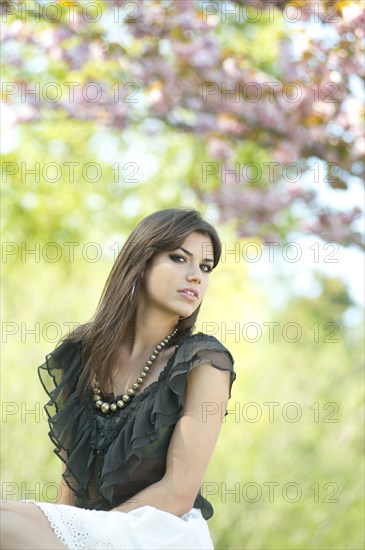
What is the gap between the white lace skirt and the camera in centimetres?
182

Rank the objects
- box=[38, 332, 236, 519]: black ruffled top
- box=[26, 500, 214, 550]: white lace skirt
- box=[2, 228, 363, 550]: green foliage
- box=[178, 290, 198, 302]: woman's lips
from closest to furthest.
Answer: box=[26, 500, 214, 550]: white lace skirt, box=[38, 332, 236, 519]: black ruffled top, box=[178, 290, 198, 302]: woman's lips, box=[2, 228, 363, 550]: green foliage

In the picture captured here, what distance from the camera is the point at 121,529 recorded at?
185 centimetres

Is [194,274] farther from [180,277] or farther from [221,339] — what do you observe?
[221,339]

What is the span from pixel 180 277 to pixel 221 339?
196 inches

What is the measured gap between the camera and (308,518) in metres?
5.65

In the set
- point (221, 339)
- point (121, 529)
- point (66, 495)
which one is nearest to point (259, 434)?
point (221, 339)

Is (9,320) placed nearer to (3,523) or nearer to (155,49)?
(155,49)

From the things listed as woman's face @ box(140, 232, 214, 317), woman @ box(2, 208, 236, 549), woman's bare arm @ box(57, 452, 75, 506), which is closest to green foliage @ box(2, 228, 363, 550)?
woman's bare arm @ box(57, 452, 75, 506)

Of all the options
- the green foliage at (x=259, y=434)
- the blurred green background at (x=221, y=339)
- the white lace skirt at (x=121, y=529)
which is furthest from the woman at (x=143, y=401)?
the green foliage at (x=259, y=434)

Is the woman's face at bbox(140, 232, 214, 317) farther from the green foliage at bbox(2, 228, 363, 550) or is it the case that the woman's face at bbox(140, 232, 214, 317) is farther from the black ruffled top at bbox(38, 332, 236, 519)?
the green foliage at bbox(2, 228, 363, 550)

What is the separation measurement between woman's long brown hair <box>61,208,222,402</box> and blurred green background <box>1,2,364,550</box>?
239 centimetres

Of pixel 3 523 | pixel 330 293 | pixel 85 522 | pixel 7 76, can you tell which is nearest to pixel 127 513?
pixel 85 522

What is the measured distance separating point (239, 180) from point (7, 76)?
369cm

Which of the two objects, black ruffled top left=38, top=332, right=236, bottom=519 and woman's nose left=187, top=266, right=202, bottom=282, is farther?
woman's nose left=187, top=266, right=202, bottom=282
